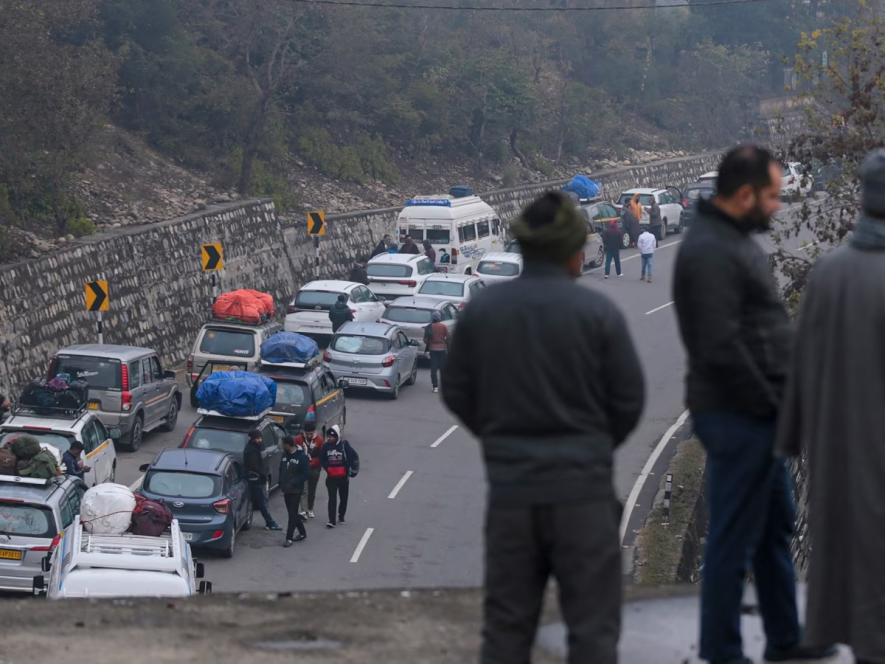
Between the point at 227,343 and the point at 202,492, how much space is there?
870 centimetres

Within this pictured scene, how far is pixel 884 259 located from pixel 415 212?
34.4m

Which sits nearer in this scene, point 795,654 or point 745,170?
point 745,170

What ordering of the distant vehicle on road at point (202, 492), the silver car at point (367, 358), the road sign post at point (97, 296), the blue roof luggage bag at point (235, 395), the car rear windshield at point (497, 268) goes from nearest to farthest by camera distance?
1. the distant vehicle on road at point (202, 492)
2. the blue roof luggage bag at point (235, 395)
3. the road sign post at point (97, 296)
4. the silver car at point (367, 358)
5. the car rear windshield at point (497, 268)

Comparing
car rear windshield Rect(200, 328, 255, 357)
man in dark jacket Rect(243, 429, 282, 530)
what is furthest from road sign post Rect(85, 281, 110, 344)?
man in dark jacket Rect(243, 429, 282, 530)

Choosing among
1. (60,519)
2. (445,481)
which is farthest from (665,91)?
(60,519)

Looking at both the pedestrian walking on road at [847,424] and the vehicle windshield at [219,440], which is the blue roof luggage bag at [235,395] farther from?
the pedestrian walking on road at [847,424]

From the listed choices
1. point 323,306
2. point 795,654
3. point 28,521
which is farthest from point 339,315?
point 795,654

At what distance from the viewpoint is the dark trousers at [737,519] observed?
422 cm

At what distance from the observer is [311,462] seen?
19.8 meters

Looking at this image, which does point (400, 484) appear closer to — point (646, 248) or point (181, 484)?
point (181, 484)

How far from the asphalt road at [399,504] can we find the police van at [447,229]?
7510 mm

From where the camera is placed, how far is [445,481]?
21.9 metres

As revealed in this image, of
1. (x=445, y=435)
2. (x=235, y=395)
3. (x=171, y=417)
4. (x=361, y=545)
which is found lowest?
(x=445, y=435)

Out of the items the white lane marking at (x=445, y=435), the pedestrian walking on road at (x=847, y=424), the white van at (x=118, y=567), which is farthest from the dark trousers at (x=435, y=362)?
the pedestrian walking on road at (x=847, y=424)
